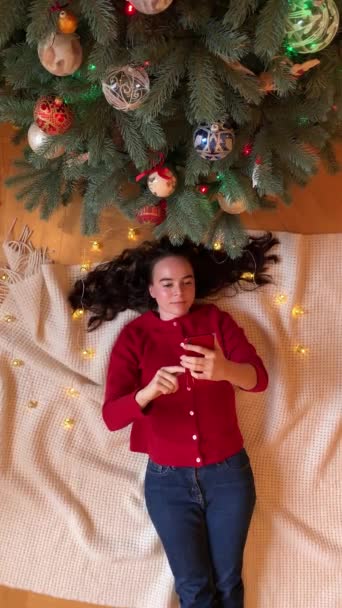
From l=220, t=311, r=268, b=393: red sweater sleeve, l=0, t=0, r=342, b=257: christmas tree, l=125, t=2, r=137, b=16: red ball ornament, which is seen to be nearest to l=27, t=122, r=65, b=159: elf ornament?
l=0, t=0, r=342, b=257: christmas tree

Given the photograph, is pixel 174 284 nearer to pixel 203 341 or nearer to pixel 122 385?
pixel 203 341

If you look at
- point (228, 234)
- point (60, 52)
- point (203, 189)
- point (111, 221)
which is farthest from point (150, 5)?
point (111, 221)

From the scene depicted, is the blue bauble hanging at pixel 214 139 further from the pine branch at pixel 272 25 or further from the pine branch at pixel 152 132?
the pine branch at pixel 272 25

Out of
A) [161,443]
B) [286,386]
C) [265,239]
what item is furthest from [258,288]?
[161,443]

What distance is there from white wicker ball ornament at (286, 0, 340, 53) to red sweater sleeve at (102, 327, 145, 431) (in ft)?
2.98

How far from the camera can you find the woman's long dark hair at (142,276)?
65.0 inches

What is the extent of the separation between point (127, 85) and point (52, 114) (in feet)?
0.66

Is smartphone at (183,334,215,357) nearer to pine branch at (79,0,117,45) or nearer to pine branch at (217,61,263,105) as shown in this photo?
pine branch at (217,61,263,105)

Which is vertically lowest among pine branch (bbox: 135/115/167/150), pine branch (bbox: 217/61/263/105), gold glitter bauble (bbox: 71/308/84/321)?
gold glitter bauble (bbox: 71/308/84/321)

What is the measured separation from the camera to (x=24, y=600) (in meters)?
1.55

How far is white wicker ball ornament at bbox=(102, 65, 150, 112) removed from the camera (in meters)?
1.02

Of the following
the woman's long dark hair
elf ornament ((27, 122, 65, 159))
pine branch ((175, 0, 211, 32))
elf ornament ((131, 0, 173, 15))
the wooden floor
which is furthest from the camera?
the wooden floor

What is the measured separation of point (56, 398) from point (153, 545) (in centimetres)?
52

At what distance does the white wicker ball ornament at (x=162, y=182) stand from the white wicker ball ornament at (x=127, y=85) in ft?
0.88
